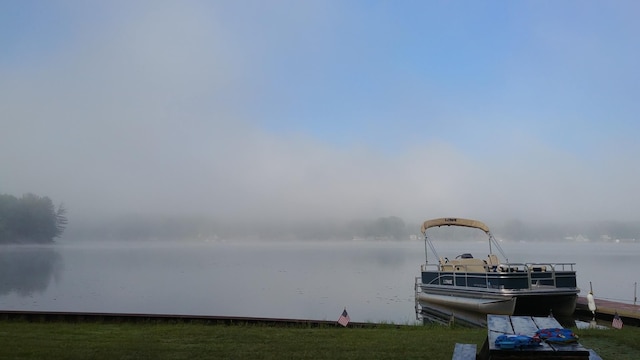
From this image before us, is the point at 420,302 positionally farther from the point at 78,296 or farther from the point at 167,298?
the point at 78,296

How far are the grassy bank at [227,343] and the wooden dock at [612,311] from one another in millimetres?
9754

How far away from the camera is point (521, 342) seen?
15.1ft

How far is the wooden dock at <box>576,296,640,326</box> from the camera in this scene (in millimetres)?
19312

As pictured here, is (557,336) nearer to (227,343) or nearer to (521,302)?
(227,343)

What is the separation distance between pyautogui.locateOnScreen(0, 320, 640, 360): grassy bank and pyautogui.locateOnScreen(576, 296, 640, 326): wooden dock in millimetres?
9754

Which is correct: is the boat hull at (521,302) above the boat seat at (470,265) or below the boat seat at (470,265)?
below

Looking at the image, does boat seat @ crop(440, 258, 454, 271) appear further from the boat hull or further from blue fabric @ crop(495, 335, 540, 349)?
blue fabric @ crop(495, 335, 540, 349)

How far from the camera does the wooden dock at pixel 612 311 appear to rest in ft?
63.4

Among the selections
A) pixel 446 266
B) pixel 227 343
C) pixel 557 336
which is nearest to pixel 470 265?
pixel 446 266

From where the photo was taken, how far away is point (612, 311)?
21.4 meters

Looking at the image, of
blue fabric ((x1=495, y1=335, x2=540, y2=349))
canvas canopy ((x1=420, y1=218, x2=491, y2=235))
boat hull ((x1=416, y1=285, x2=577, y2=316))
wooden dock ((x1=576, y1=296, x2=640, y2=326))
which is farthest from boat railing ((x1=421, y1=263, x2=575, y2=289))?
blue fabric ((x1=495, y1=335, x2=540, y2=349))

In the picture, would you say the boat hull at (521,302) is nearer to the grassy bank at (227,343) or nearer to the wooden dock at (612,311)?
the wooden dock at (612,311)

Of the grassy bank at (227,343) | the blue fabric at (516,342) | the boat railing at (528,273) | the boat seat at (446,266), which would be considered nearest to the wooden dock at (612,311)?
the boat railing at (528,273)

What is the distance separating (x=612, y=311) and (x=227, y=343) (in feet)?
62.8
